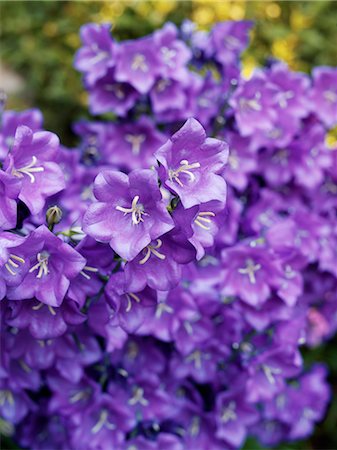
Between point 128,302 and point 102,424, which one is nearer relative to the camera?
point 128,302

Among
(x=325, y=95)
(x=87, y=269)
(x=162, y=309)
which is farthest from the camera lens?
(x=325, y=95)

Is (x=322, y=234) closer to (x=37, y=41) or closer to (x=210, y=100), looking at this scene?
(x=210, y=100)

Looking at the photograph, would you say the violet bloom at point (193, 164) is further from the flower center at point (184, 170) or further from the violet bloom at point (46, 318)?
the violet bloom at point (46, 318)

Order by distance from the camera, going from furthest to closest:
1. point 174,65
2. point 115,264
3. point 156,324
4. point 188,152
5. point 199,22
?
point 199,22 < point 174,65 < point 156,324 < point 115,264 < point 188,152

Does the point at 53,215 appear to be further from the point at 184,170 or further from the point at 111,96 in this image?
the point at 111,96

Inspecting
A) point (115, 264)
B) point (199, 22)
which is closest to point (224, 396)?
point (115, 264)

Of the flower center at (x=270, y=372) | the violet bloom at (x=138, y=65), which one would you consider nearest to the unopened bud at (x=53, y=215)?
the violet bloom at (x=138, y=65)

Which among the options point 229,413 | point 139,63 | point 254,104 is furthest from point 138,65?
point 229,413
